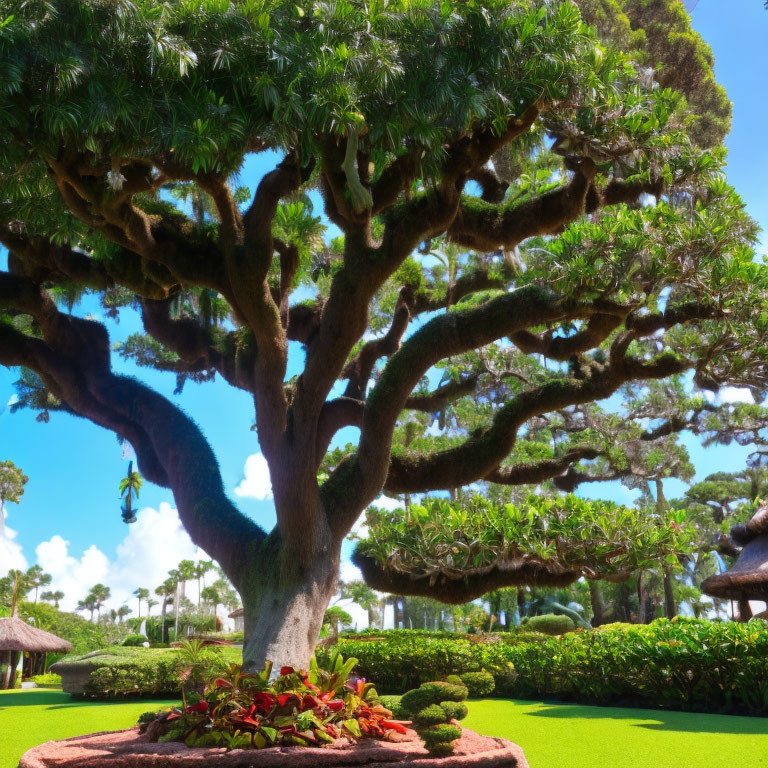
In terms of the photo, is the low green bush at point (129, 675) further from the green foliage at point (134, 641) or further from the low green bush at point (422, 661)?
the green foliage at point (134, 641)

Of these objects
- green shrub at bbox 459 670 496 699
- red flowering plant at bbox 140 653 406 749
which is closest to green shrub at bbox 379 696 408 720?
red flowering plant at bbox 140 653 406 749

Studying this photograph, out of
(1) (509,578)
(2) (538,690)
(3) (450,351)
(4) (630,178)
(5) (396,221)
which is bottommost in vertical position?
(2) (538,690)

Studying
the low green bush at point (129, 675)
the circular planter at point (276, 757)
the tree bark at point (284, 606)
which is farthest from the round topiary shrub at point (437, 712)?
the low green bush at point (129, 675)

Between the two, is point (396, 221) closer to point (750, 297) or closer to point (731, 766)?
point (750, 297)

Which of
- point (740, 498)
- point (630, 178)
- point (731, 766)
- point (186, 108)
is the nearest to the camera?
point (731, 766)

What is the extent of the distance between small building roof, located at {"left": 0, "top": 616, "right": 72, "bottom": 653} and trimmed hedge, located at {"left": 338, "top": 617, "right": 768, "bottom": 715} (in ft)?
42.3

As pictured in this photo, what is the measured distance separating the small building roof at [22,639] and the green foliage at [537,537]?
17523 mm

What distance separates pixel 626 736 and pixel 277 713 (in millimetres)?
4178

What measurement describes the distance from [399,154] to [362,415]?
3.42 m

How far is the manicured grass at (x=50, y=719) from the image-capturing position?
8256mm

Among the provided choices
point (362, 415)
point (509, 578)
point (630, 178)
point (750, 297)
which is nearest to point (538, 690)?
point (509, 578)

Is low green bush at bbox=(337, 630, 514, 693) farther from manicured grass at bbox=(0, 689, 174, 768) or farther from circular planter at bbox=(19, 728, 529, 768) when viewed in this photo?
circular planter at bbox=(19, 728, 529, 768)

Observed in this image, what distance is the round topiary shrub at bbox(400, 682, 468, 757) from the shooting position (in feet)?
18.3

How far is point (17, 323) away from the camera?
1298cm
